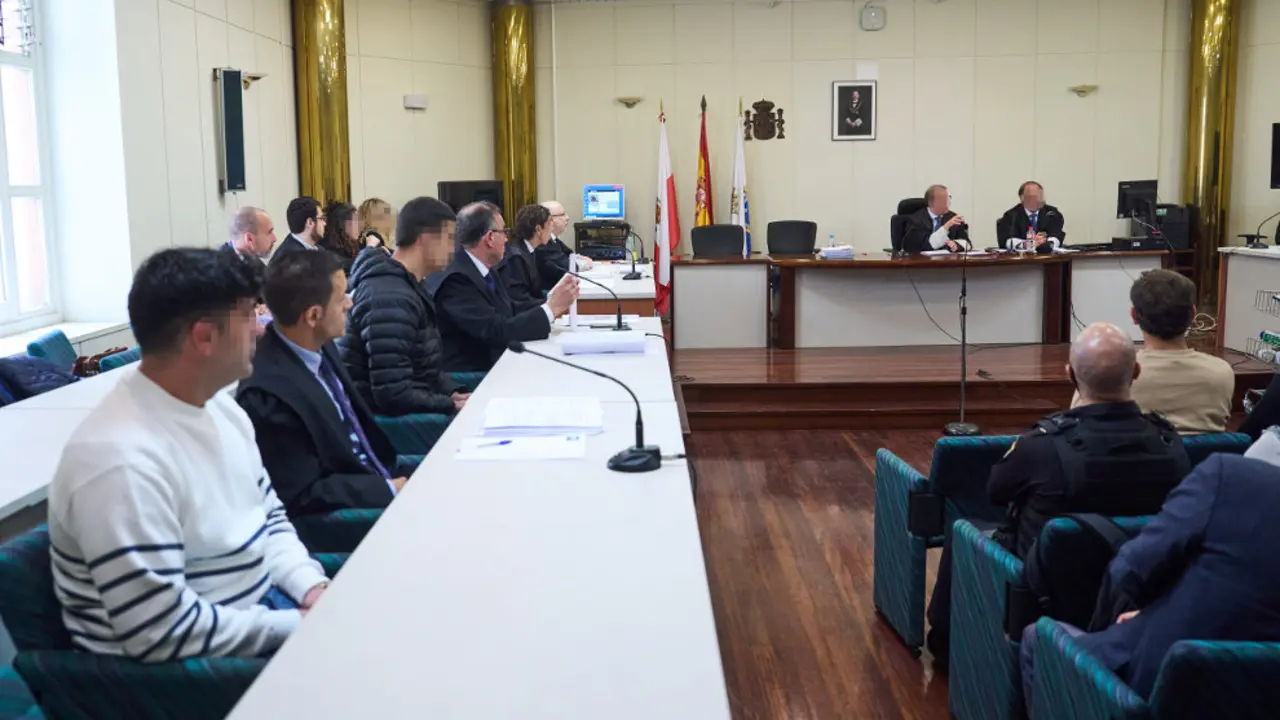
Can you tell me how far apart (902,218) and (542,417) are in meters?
6.54

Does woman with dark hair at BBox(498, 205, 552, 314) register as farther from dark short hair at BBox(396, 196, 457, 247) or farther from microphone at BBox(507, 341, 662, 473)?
microphone at BBox(507, 341, 662, 473)

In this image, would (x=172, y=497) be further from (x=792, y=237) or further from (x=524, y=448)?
(x=792, y=237)

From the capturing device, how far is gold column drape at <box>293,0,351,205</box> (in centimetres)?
889

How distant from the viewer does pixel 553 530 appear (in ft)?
7.15

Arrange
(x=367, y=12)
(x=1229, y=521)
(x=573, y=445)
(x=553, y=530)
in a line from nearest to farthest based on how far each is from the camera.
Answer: (x=1229, y=521), (x=553, y=530), (x=573, y=445), (x=367, y=12)

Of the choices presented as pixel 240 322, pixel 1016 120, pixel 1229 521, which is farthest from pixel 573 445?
pixel 1016 120

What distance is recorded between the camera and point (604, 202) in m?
10.8

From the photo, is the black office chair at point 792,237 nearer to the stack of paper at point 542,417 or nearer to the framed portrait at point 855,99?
the framed portrait at point 855,99

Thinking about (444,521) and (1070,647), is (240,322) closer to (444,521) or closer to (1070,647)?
(444,521)

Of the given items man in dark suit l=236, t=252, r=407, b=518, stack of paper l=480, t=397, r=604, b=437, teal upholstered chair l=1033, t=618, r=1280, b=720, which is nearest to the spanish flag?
stack of paper l=480, t=397, r=604, b=437

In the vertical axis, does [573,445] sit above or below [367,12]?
below

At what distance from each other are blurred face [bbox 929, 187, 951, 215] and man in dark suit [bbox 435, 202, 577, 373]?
4.91 metres

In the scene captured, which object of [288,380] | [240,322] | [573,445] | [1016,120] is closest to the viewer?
[240,322]

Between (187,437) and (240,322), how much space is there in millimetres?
211
